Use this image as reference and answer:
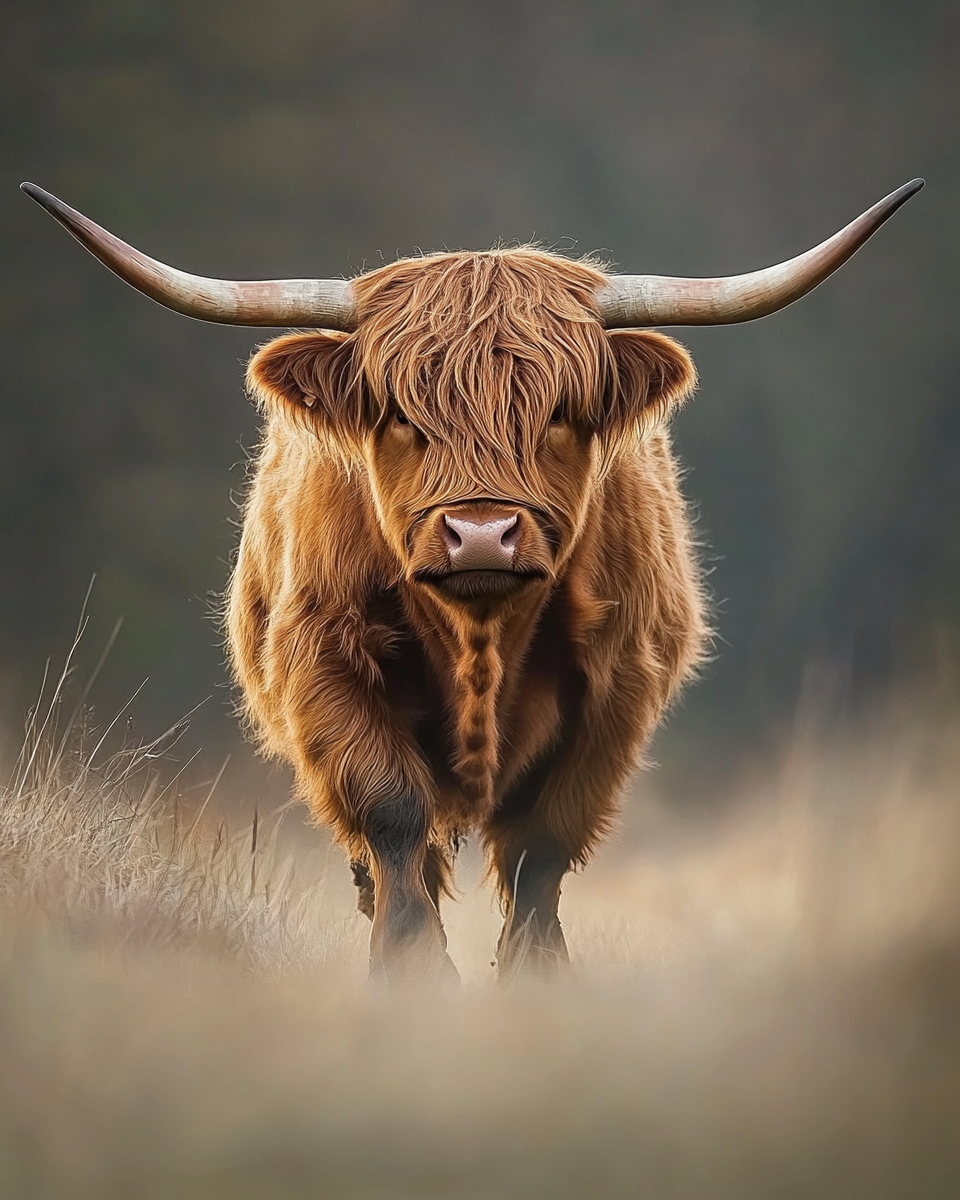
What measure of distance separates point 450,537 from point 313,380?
68 cm

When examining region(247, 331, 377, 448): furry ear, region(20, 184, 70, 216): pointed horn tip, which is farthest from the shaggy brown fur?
region(20, 184, 70, 216): pointed horn tip

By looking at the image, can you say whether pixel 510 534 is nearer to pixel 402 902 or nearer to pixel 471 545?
pixel 471 545

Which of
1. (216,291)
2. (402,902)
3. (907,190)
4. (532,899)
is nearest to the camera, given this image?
(907,190)

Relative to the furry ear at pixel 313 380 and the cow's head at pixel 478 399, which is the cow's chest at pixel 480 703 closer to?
the cow's head at pixel 478 399

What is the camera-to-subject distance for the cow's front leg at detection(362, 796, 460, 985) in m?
4.44

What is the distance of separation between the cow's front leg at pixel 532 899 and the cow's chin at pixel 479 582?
3.08 feet

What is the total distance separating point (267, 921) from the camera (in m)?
5.16

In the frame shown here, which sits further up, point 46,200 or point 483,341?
point 46,200

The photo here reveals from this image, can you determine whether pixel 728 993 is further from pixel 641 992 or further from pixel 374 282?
pixel 374 282

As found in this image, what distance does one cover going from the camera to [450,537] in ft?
13.5

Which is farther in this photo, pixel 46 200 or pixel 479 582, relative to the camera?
pixel 479 582

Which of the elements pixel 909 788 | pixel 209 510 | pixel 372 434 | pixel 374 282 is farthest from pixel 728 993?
pixel 209 510

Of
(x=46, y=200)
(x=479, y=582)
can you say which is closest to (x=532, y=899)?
(x=479, y=582)

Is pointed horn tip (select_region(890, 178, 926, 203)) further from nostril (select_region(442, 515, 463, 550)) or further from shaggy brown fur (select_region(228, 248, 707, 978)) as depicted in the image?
nostril (select_region(442, 515, 463, 550))
